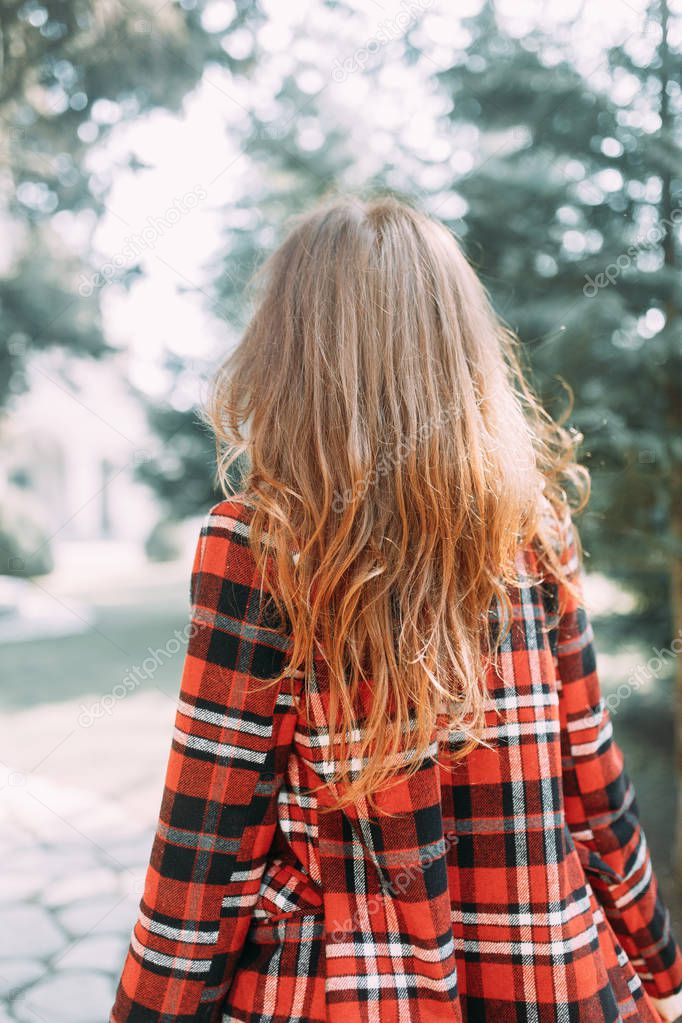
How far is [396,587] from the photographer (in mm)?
895

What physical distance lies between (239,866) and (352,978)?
170 millimetres

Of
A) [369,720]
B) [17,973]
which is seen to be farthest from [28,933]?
[369,720]

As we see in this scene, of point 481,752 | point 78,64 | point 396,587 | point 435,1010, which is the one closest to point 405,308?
point 396,587

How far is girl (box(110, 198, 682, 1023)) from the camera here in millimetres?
840

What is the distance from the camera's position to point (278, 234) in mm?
2758

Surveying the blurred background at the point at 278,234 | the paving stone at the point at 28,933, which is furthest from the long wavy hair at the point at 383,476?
the paving stone at the point at 28,933

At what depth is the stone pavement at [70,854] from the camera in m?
2.33

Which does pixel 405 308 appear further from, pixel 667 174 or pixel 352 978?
pixel 667 174

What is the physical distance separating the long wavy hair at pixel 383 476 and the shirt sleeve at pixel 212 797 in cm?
4

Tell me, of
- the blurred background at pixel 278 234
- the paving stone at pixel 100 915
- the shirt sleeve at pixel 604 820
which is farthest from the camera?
the paving stone at pixel 100 915

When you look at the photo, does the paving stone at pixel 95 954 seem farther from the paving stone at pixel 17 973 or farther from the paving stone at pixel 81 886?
the paving stone at pixel 81 886

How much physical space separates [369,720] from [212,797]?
0.19 m

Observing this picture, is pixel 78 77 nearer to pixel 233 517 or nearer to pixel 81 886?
pixel 233 517

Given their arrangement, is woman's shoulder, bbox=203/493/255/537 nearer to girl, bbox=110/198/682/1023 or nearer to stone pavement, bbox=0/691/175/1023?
girl, bbox=110/198/682/1023
